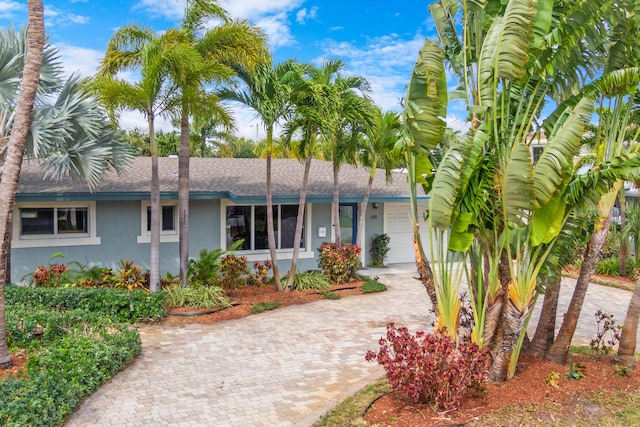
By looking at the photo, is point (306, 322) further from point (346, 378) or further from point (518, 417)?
point (518, 417)

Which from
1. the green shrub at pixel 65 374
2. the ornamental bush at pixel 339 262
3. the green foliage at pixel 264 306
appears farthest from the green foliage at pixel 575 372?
the ornamental bush at pixel 339 262

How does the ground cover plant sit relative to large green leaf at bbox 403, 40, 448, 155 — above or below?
below

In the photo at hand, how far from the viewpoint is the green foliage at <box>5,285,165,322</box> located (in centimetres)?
1011

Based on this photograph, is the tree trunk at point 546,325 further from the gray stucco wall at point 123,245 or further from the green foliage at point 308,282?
the gray stucco wall at point 123,245

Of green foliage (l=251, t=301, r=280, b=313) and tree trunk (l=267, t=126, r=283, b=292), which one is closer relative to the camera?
green foliage (l=251, t=301, r=280, b=313)

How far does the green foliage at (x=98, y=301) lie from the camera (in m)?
10.1

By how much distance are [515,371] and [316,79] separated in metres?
8.07

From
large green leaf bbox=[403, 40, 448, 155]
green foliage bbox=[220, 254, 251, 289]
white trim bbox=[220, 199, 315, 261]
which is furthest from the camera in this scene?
white trim bbox=[220, 199, 315, 261]

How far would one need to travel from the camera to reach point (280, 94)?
441 inches

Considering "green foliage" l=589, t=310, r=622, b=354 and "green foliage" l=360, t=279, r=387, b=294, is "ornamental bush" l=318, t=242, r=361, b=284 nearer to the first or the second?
"green foliage" l=360, t=279, r=387, b=294

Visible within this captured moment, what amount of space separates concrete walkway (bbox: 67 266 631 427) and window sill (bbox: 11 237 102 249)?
4.68 m

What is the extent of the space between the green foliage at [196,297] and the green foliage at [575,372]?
711 centimetres

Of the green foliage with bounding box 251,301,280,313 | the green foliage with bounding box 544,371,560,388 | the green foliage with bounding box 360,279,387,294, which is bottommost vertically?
the green foliage with bounding box 544,371,560,388

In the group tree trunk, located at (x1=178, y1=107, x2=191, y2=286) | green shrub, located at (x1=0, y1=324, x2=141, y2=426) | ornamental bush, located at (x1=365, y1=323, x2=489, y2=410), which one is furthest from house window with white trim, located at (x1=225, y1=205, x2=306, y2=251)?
ornamental bush, located at (x1=365, y1=323, x2=489, y2=410)
